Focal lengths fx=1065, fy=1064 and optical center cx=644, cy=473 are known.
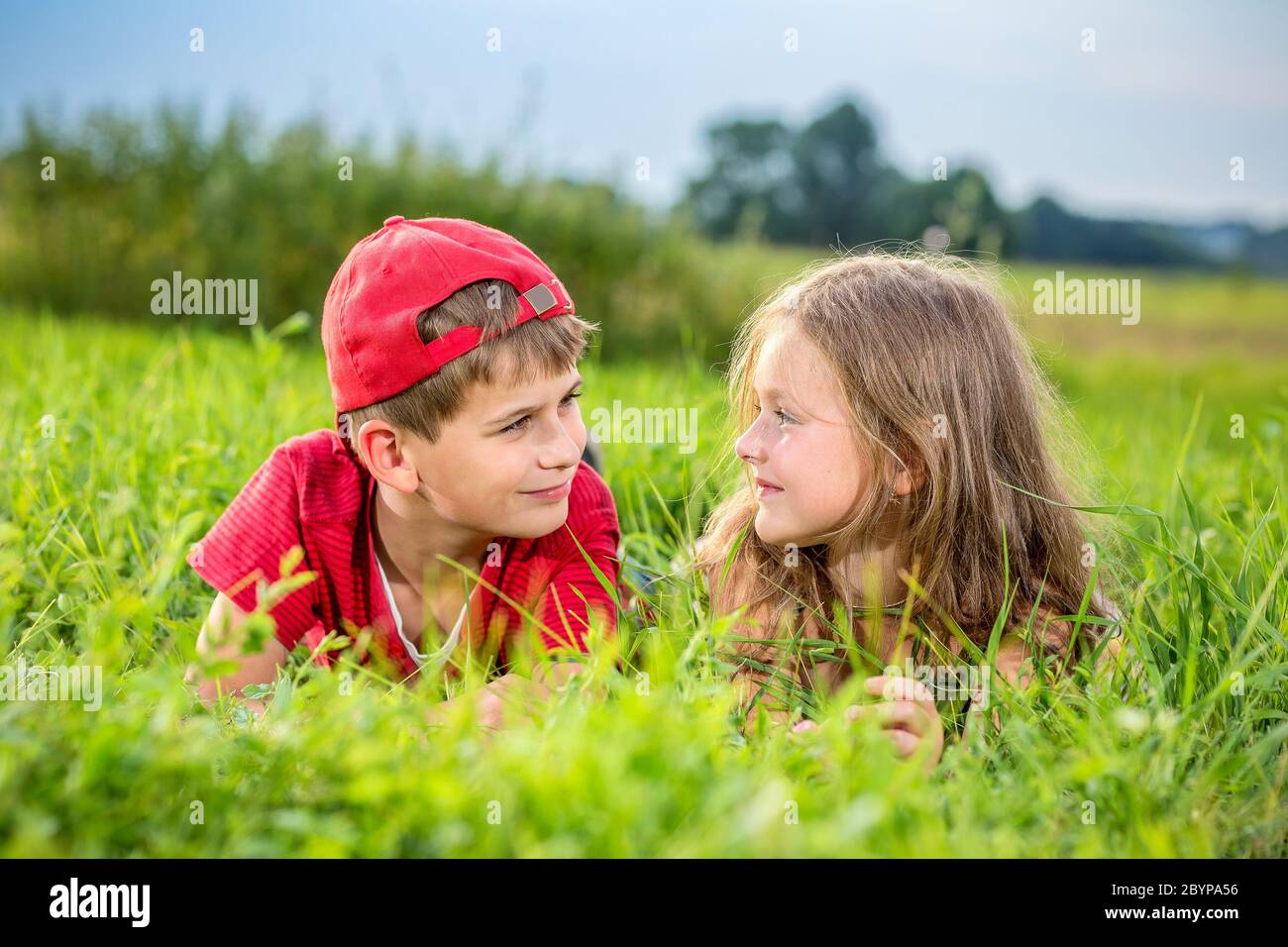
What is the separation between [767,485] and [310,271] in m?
7.05

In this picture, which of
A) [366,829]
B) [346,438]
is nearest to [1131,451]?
[346,438]

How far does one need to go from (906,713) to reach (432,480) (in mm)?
1213

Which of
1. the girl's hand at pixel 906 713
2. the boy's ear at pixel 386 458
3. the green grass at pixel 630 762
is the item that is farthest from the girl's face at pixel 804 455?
the boy's ear at pixel 386 458

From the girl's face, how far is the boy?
0.44m

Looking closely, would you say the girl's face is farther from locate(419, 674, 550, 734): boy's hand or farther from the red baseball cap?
locate(419, 674, 550, 734): boy's hand

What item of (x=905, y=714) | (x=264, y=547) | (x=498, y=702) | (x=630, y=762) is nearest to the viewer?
(x=630, y=762)

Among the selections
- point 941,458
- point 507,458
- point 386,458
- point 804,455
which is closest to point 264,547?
point 386,458

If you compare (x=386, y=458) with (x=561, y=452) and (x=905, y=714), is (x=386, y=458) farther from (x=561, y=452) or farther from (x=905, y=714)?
(x=905, y=714)

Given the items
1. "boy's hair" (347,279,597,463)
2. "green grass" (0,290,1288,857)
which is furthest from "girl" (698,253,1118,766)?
"boy's hair" (347,279,597,463)

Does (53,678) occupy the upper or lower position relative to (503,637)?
upper

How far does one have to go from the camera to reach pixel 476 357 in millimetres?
2334

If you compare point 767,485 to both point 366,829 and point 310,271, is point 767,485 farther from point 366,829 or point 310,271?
point 310,271
